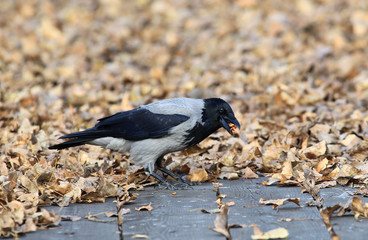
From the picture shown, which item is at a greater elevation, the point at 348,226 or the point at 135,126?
the point at 135,126

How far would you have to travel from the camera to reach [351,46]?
37.3 feet

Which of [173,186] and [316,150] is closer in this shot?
[173,186]

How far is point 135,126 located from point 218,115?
85 cm

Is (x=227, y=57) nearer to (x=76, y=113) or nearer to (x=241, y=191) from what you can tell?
(x=76, y=113)

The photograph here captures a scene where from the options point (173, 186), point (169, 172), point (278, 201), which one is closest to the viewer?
point (278, 201)

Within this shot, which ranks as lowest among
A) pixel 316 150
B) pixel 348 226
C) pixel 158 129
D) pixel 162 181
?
pixel 348 226

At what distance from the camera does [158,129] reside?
213 inches

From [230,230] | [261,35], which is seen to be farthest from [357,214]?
[261,35]

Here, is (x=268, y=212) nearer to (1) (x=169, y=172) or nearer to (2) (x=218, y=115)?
(2) (x=218, y=115)

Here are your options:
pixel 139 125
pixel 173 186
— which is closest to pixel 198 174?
pixel 173 186

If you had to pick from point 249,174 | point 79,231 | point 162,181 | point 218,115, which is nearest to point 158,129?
point 162,181

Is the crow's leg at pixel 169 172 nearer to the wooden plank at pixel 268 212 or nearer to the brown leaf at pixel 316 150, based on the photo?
the wooden plank at pixel 268 212

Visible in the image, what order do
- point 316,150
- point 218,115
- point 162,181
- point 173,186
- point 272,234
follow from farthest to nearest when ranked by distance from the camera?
point 316,150, point 218,115, point 162,181, point 173,186, point 272,234

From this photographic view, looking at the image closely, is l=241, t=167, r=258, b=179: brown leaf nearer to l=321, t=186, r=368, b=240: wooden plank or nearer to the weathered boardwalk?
the weathered boardwalk
